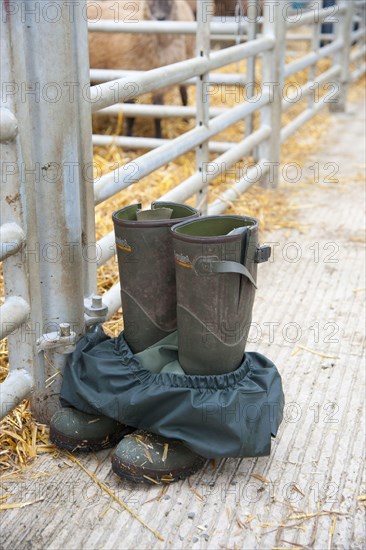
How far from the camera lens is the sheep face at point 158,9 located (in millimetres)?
5012

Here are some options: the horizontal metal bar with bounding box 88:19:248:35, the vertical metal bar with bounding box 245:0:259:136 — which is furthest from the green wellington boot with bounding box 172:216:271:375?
the vertical metal bar with bounding box 245:0:259:136

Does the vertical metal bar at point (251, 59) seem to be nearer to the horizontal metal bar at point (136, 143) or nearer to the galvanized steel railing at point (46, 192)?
the horizontal metal bar at point (136, 143)

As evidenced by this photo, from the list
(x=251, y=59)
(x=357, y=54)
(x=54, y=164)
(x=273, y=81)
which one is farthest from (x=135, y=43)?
(x=54, y=164)

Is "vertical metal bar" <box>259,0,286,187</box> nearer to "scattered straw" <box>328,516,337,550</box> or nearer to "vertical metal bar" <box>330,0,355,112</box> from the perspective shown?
"vertical metal bar" <box>330,0,355,112</box>

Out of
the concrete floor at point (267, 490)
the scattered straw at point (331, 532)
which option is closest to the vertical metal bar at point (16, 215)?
the concrete floor at point (267, 490)

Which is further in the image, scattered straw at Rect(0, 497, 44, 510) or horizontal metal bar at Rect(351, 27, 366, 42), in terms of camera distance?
horizontal metal bar at Rect(351, 27, 366, 42)

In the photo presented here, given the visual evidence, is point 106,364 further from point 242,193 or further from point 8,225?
point 242,193

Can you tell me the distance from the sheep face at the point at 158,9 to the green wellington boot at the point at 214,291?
3.45m

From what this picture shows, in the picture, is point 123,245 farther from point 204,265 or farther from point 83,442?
point 83,442

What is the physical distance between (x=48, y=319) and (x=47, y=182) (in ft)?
1.15

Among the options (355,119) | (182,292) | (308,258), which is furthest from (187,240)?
(355,119)

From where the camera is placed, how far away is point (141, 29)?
12.5 feet

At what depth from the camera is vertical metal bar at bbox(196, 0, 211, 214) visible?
3.02m

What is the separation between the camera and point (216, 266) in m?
1.75
